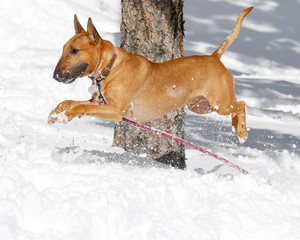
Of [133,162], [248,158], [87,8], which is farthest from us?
[87,8]

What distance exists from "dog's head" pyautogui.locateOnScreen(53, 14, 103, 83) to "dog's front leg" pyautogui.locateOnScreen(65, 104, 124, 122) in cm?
27

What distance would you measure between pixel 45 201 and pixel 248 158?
3.43 metres

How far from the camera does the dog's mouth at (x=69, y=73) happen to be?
10.1 feet

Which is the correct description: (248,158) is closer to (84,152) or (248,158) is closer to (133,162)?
(133,162)

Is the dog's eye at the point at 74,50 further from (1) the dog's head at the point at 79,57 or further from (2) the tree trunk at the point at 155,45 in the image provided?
(2) the tree trunk at the point at 155,45

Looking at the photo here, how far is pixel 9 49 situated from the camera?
10844 millimetres

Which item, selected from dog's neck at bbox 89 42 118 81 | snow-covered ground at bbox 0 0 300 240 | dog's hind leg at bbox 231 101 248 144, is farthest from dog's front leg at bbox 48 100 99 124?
dog's hind leg at bbox 231 101 248 144

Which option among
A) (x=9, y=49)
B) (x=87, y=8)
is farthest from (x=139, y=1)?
(x=87, y=8)

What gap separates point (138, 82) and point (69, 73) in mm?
730

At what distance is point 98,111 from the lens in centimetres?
338

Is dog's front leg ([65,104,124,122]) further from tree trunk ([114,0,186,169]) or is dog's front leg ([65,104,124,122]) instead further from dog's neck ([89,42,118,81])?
tree trunk ([114,0,186,169])

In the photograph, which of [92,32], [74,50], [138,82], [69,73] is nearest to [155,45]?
[138,82]

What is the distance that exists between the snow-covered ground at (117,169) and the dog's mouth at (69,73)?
85 cm

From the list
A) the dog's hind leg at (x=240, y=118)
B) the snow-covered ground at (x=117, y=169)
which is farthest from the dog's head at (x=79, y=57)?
the dog's hind leg at (x=240, y=118)
